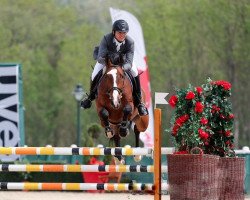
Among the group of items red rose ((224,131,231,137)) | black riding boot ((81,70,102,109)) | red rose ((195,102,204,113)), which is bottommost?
red rose ((224,131,231,137))

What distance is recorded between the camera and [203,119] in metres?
10.8

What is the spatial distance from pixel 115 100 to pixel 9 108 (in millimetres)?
8533

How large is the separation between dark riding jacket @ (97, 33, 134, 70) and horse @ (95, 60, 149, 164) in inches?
5.1

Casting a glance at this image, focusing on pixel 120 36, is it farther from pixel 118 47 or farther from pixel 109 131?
pixel 109 131

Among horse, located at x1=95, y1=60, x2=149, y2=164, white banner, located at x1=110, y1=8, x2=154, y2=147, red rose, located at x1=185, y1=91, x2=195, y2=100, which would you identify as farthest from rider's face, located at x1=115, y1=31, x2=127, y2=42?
white banner, located at x1=110, y1=8, x2=154, y2=147

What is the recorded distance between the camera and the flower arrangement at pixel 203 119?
10781 mm

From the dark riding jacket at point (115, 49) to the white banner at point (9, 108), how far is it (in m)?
7.79

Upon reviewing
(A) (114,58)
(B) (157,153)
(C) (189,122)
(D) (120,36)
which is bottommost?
(B) (157,153)

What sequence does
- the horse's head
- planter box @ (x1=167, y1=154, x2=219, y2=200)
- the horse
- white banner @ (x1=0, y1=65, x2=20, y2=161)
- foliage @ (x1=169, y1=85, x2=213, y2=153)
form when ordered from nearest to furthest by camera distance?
planter box @ (x1=167, y1=154, x2=219, y2=200)
foliage @ (x1=169, y1=85, x2=213, y2=153)
the horse's head
the horse
white banner @ (x1=0, y1=65, x2=20, y2=161)

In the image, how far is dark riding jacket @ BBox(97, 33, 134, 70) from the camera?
43.0 feet

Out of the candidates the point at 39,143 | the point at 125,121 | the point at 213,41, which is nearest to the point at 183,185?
the point at 125,121

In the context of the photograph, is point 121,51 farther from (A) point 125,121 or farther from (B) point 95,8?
(B) point 95,8

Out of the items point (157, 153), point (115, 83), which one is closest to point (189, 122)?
point (157, 153)

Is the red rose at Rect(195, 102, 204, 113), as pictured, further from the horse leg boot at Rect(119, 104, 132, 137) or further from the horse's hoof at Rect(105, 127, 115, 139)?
the horse's hoof at Rect(105, 127, 115, 139)
